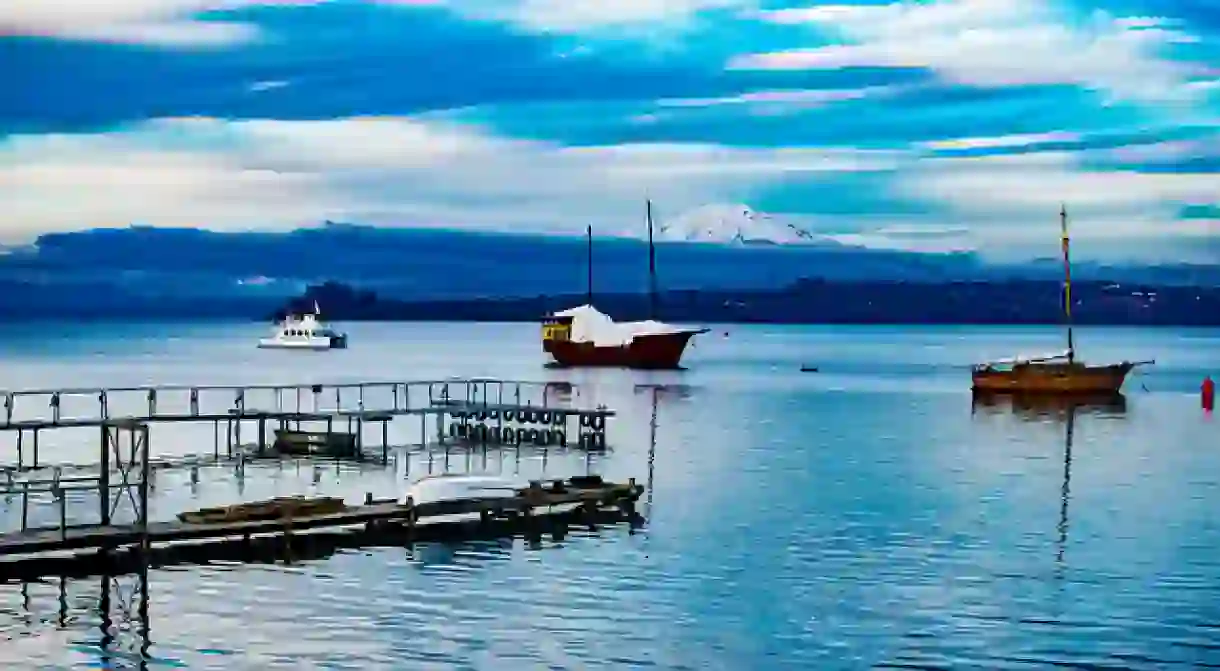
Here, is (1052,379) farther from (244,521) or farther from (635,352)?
(244,521)

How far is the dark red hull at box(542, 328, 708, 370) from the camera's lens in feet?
582

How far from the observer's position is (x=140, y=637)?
31375 millimetres

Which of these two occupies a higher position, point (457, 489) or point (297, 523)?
point (457, 489)

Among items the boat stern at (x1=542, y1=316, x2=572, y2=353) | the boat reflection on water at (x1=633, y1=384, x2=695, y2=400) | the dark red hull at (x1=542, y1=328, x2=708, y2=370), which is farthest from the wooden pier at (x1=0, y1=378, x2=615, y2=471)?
the boat stern at (x1=542, y1=316, x2=572, y2=353)

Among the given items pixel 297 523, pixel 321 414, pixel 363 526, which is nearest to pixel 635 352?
pixel 321 414

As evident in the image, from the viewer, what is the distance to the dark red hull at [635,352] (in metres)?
177

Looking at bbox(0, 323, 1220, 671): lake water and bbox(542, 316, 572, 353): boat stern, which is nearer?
bbox(0, 323, 1220, 671): lake water

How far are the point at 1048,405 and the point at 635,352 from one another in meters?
68.1

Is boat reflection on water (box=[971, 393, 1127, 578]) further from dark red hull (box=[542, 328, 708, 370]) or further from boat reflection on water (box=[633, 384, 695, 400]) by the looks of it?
dark red hull (box=[542, 328, 708, 370])

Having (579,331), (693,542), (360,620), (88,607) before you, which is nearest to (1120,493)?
(693,542)

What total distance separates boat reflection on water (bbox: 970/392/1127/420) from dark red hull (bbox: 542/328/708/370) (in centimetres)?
5782

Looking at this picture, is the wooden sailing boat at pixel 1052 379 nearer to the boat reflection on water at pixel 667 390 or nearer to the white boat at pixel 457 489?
the boat reflection on water at pixel 667 390

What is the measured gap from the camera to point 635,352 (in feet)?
582

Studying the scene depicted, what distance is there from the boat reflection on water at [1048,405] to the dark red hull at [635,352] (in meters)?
57.8
